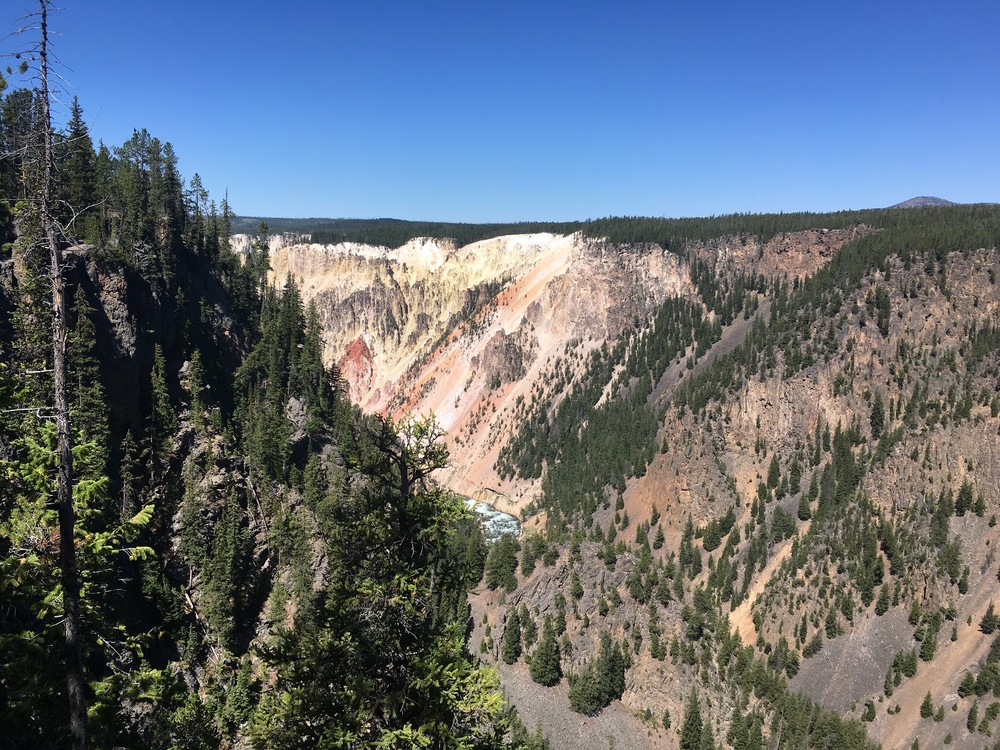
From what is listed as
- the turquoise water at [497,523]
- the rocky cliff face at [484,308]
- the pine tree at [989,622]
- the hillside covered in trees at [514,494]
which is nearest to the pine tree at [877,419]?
the hillside covered in trees at [514,494]

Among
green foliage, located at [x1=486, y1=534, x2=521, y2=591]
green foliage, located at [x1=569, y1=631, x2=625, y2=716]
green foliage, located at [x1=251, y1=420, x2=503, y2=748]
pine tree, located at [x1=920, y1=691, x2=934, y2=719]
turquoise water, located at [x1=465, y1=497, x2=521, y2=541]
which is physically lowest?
turquoise water, located at [x1=465, y1=497, x2=521, y2=541]

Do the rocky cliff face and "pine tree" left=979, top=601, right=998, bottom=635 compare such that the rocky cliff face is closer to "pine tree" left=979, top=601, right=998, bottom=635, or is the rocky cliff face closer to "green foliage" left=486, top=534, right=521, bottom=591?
"green foliage" left=486, top=534, right=521, bottom=591

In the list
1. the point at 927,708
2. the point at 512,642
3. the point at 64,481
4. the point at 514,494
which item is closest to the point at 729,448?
the point at 514,494

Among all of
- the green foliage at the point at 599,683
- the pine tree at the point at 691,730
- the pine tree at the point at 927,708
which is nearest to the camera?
the pine tree at the point at 691,730

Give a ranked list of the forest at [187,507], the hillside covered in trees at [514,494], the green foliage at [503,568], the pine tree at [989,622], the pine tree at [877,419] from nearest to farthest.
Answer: the forest at [187,507] → the hillside covered in trees at [514,494] → the green foliage at [503,568] → the pine tree at [989,622] → the pine tree at [877,419]

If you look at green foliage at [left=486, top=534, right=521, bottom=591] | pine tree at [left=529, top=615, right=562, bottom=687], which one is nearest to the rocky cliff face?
green foliage at [left=486, top=534, right=521, bottom=591]

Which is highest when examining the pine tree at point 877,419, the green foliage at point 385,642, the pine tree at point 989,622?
the green foliage at point 385,642

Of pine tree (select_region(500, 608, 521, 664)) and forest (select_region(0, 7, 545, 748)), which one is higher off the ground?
forest (select_region(0, 7, 545, 748))

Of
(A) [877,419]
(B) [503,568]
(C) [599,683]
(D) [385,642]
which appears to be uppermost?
(D) [385,642]

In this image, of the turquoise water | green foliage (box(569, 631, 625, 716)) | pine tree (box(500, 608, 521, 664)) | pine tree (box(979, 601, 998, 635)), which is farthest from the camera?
the turquoise water

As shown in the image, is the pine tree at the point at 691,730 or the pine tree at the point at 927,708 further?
the pine tree at the point at 927,708

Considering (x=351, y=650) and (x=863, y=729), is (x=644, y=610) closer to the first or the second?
(x=863, y=729)

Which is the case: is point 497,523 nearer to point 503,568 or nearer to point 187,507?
point 503,568

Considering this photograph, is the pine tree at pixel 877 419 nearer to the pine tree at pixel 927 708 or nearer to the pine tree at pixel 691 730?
A: the pine tree at pixel 927 708
